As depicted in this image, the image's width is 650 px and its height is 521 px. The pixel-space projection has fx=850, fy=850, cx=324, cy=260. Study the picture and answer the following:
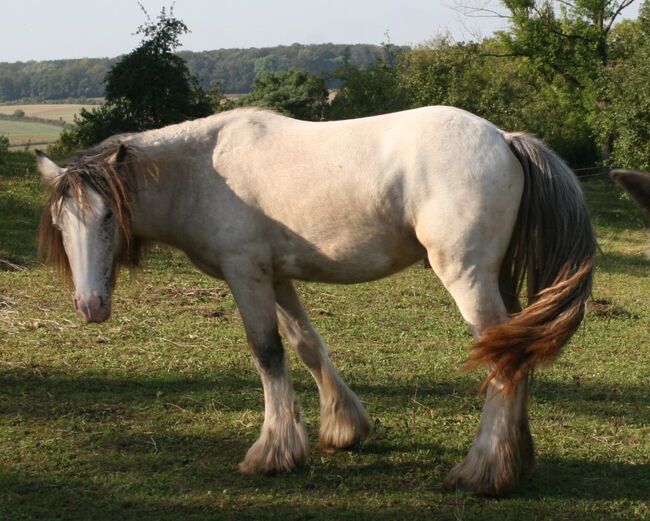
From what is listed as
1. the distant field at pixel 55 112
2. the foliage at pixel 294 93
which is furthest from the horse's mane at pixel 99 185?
the distant field at pixel 55 112

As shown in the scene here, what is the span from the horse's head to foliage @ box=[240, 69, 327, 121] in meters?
26.9

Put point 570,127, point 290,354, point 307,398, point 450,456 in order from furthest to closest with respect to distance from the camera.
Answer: point 570,127, point 290,354, point 307,398, point 450,456

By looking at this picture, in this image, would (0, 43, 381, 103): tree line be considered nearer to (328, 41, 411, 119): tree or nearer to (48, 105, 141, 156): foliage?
(328, 41, 411, 119): tree

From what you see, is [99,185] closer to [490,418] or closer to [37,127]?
[490,418]

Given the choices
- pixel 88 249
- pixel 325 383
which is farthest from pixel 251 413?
pixel 88 249

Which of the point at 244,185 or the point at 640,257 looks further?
the point at 640,257

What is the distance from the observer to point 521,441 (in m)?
4.47

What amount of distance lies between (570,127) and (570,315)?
1246 inches

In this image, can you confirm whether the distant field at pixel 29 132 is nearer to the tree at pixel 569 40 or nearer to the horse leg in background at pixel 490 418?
the tree at pixel 569 40

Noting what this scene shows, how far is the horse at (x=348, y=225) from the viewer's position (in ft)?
13.6

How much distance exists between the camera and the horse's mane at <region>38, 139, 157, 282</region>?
14.9ft

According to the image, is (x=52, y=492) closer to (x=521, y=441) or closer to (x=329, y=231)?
(x=329, y=231)

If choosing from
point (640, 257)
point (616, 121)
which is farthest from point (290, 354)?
point (616, 121)

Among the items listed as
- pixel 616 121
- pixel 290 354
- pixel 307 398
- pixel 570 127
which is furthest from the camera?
pixel 570 127
